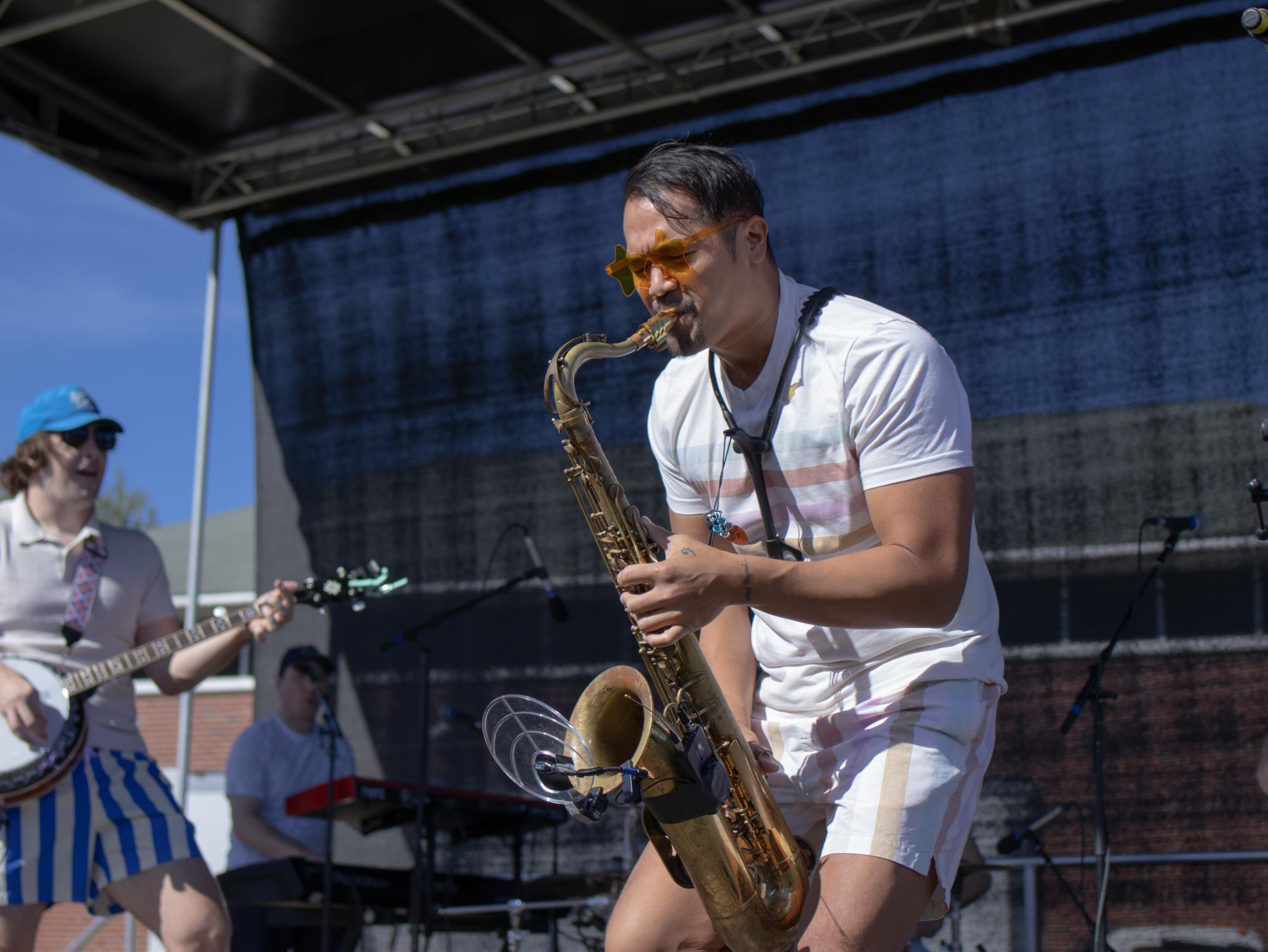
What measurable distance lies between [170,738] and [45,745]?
15.4 m

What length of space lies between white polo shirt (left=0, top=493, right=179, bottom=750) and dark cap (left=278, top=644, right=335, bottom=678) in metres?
2.51

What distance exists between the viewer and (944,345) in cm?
646

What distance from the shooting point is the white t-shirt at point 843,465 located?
8.66ft

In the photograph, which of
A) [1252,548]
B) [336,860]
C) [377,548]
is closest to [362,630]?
[377,548]

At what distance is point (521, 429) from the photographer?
7.61 metres

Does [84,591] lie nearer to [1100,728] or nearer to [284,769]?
[284,769]

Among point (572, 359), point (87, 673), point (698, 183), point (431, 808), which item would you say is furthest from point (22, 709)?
point (698, 183)

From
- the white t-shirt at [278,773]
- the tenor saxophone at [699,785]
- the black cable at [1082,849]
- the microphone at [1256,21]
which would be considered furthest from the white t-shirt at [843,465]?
the white t-shirt at [278,773]

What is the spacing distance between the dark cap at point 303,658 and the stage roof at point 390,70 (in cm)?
291

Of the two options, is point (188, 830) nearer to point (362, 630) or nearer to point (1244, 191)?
point (362, 630)

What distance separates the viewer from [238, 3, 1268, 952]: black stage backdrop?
586cm

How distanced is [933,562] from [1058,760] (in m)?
3.88

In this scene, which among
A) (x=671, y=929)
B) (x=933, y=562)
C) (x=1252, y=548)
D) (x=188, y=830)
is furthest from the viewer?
(x=1252, y=548)

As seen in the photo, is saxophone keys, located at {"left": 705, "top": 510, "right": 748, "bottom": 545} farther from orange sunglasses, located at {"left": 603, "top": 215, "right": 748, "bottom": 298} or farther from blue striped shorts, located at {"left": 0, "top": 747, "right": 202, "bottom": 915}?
blue striped shorts, located at {"left": 0, "top": 747, "right": 202, "bottom": 915}
